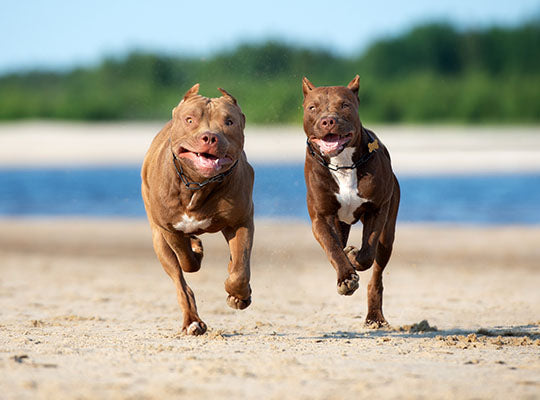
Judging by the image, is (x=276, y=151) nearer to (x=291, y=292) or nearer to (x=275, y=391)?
(x=291, y=292)

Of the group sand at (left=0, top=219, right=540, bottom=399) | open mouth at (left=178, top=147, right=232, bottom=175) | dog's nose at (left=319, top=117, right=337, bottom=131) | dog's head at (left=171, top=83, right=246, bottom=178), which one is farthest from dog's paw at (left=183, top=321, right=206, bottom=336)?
dog's nose at (left=319, top=117, right=337, bottom=131)

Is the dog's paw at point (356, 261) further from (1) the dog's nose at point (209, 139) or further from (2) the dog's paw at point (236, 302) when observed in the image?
(1) the dog's nose at point (209, 139)

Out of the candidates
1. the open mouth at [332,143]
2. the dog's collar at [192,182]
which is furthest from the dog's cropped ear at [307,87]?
the dog's collar at [192,182]

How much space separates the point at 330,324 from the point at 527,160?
2355 cm

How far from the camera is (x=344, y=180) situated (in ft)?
21.6

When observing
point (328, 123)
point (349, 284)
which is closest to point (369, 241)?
point (349, 284)

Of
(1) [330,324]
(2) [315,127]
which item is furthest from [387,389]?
(1) [330,324]

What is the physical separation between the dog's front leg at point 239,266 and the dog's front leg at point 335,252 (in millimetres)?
562

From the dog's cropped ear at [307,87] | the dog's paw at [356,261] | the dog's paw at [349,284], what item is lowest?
the dog's paw at [349,284]

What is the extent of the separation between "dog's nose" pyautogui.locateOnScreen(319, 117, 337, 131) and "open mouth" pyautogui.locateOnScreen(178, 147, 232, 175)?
0.77 m

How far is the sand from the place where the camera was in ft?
15.5

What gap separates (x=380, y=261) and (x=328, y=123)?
164cm

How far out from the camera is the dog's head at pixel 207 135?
5734 mm

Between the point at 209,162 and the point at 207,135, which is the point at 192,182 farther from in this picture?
the point at 207,135
